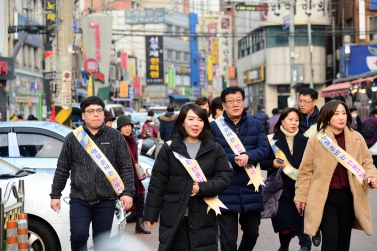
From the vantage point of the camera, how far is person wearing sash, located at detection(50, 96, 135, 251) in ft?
22.9

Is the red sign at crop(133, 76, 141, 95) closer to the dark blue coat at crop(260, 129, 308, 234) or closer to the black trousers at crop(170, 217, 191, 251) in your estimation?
the dark blue coat at crop(260, 129, 308, 234)

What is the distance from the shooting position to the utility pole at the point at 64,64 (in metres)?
18.5

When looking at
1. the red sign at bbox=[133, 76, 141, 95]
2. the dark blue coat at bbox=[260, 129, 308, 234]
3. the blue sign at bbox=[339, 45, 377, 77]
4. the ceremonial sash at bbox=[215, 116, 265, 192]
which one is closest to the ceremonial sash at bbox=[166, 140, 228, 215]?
the ceremonial sash at bbox=[215, 116, 265, 192]

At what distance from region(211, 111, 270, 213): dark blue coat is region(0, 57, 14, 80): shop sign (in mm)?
25289

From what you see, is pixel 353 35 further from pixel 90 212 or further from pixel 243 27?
pixel 90 212

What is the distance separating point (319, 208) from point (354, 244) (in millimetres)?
3319

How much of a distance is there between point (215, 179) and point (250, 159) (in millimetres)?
1143

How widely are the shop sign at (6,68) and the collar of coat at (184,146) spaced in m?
26.3

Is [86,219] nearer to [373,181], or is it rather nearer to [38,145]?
[373,181]

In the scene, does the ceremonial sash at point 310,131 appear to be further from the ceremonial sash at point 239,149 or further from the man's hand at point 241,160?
the man's hand at point 241,160

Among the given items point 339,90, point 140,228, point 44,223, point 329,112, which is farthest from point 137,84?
point 329,112

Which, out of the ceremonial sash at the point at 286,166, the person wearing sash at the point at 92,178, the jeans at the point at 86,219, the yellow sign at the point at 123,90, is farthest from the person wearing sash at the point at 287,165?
the yellow sign at the point at 123,90

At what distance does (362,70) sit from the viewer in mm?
41156

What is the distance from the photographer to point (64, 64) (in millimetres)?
18703
